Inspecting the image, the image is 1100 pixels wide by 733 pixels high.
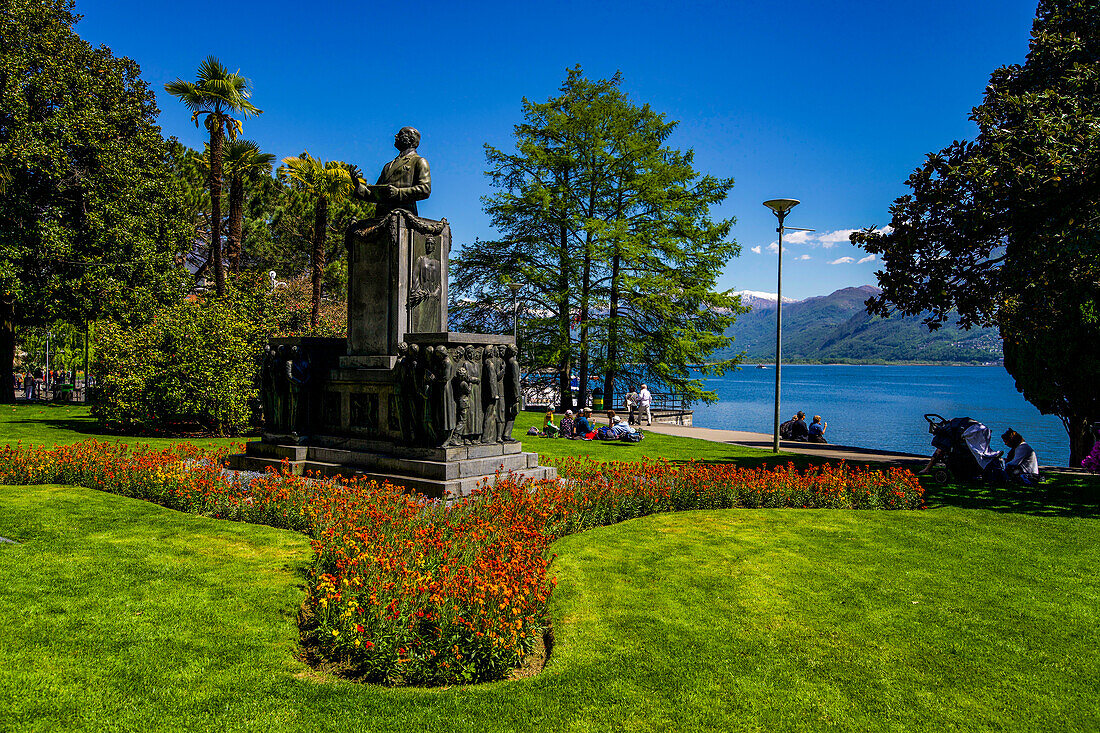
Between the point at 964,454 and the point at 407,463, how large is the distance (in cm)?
1075

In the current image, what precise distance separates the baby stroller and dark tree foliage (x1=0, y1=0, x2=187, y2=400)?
2620 centimetres

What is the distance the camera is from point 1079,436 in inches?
735

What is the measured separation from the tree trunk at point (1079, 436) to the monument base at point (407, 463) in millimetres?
16223

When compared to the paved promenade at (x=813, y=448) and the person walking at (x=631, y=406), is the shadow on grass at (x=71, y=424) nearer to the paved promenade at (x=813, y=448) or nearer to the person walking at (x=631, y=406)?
the paved promenade at (x=813, y=448)

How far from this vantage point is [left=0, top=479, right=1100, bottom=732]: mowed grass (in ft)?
13.7

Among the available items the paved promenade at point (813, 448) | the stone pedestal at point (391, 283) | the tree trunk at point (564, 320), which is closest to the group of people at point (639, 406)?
the paved promenade at point (813, 448)

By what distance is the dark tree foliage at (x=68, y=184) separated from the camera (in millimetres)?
22938

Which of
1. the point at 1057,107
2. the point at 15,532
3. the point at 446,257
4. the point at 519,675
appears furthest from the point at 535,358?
the point at 519,675

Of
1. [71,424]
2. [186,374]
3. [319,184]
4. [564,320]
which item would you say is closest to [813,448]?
[564,320]

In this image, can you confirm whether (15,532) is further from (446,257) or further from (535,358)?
(535,358)

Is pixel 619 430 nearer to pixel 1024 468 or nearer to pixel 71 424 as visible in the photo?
pixel 1024 468

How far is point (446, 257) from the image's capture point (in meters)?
11.4

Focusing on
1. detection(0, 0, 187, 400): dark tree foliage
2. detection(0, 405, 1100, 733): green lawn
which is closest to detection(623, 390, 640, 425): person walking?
detection(0, 405, 1100, 733): green lawn

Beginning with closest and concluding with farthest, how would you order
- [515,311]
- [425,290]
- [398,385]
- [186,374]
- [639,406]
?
[398,385]
[425,290]
[186,374]
[639,406]
[515,311]
